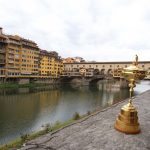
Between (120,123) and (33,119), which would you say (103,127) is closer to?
(120,123)

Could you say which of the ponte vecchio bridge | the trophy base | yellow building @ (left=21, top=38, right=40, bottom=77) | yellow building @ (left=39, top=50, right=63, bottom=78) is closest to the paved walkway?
the trophy base

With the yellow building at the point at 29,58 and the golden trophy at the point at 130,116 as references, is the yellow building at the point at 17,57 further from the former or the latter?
the golden trophy at the point at 130,116

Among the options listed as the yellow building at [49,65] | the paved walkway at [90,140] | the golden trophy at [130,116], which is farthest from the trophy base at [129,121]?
the yellow building at [49,65]

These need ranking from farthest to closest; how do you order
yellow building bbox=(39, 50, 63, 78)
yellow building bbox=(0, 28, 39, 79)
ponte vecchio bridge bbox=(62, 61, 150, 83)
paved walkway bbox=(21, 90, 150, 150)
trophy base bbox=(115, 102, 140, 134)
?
ponte vecchio bridge bbox=(62, 61, 150, 83) → yellow building bbox=(39, 50, 63, 78) → yellow building bbox=(0, 28, 39, 79) → trophy base bbox=(115, 102, 140, 134) → paved walkway bbox=(21, 90, 150, 150)

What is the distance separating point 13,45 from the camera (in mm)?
58906

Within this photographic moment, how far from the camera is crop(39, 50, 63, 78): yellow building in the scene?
2968 inches

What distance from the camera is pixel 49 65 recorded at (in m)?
79.3

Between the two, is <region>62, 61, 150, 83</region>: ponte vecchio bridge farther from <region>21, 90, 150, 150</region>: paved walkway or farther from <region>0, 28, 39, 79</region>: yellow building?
<region>21, 90, 150, 150</region>: paved walkway

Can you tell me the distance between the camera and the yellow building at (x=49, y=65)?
247 feet

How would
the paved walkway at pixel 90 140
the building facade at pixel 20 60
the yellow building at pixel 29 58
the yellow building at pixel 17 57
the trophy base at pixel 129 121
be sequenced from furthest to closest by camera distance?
the yellow building at pixel 29 58 < the building facade at pixel 20 60 < the yellow building at pixel 17 57 < the trophy base at pixel 129 121 < the paved walkway at pixel 90 140

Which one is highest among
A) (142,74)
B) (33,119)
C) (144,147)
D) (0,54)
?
(0,54)

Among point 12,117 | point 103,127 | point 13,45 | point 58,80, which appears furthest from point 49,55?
point 103,127

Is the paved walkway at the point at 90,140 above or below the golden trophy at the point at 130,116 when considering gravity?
below

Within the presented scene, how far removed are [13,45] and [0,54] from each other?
15.5 feet
